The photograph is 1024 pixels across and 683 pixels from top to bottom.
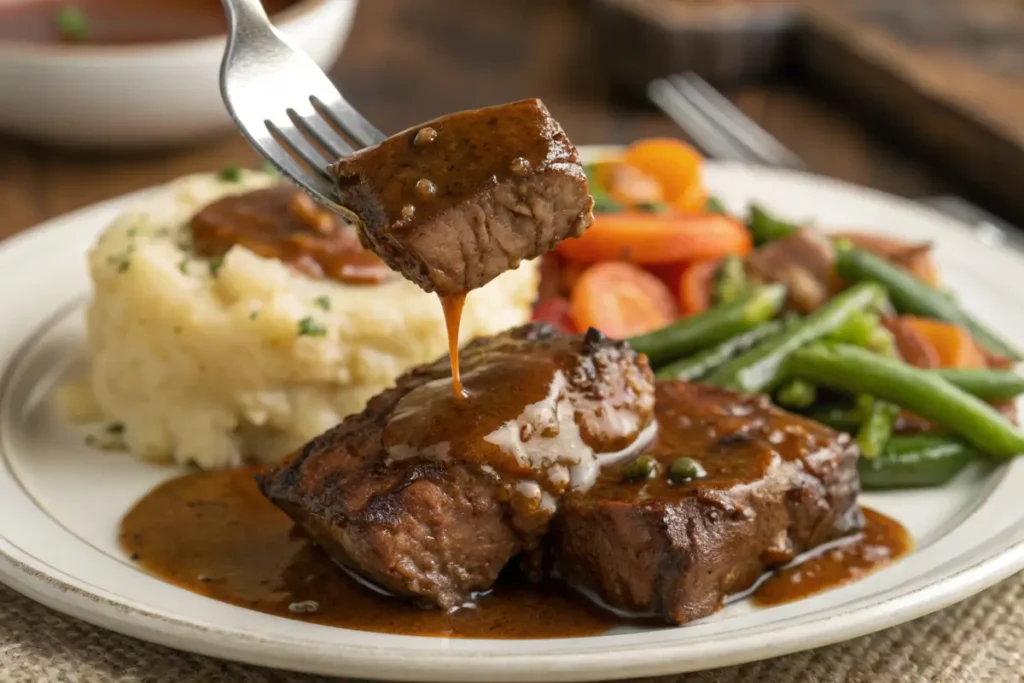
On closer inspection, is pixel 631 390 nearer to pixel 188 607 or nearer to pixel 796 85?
pixel 188 607

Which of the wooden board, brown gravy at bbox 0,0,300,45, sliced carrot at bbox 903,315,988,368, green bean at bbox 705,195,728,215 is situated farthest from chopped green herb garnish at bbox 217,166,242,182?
the wooden board

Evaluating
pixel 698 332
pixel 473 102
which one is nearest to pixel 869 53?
Result: pixel 473 102

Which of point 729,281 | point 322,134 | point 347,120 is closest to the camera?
point 322,134

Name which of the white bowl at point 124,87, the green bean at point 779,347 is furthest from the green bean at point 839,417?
the white bowl at point 124,87

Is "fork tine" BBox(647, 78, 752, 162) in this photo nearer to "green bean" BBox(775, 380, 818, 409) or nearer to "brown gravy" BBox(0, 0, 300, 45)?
"brown gravy" BBox(0, 0, 300, 45)

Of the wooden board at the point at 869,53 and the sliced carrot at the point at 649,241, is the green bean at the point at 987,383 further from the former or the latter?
the wooden board at the point at 869,53

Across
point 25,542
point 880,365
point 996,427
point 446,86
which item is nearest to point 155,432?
point 25,542

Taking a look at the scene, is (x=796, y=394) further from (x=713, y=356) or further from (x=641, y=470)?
(x=641, y=470)
